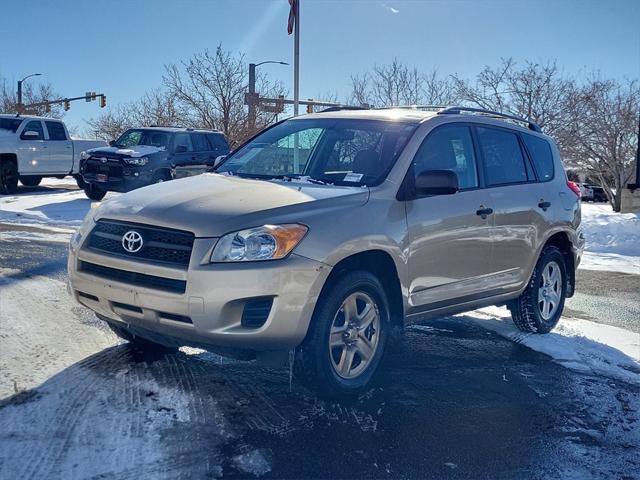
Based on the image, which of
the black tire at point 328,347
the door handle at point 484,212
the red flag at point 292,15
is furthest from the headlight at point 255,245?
the red flag at point 292,15

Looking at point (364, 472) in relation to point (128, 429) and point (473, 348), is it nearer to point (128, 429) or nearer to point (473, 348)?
point (128, 429)

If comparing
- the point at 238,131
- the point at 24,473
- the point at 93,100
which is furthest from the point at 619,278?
the point at 93,100

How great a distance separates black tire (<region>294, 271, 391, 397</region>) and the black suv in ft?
40.2

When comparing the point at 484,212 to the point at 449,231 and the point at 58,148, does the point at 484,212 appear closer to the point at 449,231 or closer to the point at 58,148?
the point at 449,231

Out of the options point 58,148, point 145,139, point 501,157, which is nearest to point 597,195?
point 145,139

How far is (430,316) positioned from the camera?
Answer: 16.1ft

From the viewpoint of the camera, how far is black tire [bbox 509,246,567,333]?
606 cm

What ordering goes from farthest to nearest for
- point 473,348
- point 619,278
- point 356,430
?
1. point 619,278
2. point 473,348
3. point 356,430

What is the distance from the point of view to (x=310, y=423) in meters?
3.84

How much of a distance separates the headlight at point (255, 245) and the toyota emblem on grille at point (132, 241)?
0.52 metres

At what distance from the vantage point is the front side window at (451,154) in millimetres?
4957

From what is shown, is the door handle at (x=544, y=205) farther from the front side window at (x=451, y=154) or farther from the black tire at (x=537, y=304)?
the front side window at (x=451, y=154)

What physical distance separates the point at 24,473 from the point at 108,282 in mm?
1256

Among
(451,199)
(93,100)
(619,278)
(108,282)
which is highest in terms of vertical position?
(93,100)
